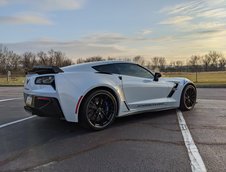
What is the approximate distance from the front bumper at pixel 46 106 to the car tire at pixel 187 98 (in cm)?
339

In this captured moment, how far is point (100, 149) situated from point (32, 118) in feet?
9.76

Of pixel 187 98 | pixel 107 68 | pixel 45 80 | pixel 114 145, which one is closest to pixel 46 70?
pixel 45 80

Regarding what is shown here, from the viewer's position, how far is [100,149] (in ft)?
13.4

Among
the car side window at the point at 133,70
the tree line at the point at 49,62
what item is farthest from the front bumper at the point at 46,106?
the tree line at the point at 49,62

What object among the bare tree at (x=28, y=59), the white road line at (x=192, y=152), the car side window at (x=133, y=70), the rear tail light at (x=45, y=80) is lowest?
the white road line at (x=192, y=152)

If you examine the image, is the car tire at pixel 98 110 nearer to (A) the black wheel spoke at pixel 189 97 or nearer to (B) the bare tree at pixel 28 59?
(A) the black wheel spoke at pixel 189 97

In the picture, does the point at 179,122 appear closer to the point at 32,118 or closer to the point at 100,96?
the point at 100,96

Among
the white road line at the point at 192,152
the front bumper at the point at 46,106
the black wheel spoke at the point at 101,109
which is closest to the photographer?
the white road line at the point at 192,152

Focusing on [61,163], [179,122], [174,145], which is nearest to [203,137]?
[174,145]

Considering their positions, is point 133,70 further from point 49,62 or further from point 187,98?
point 49,62

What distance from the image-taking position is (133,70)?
603 centimetres

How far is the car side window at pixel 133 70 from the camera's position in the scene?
19.1ft

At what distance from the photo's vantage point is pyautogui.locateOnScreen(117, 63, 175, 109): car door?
225 inches

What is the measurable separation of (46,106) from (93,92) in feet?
2.97
